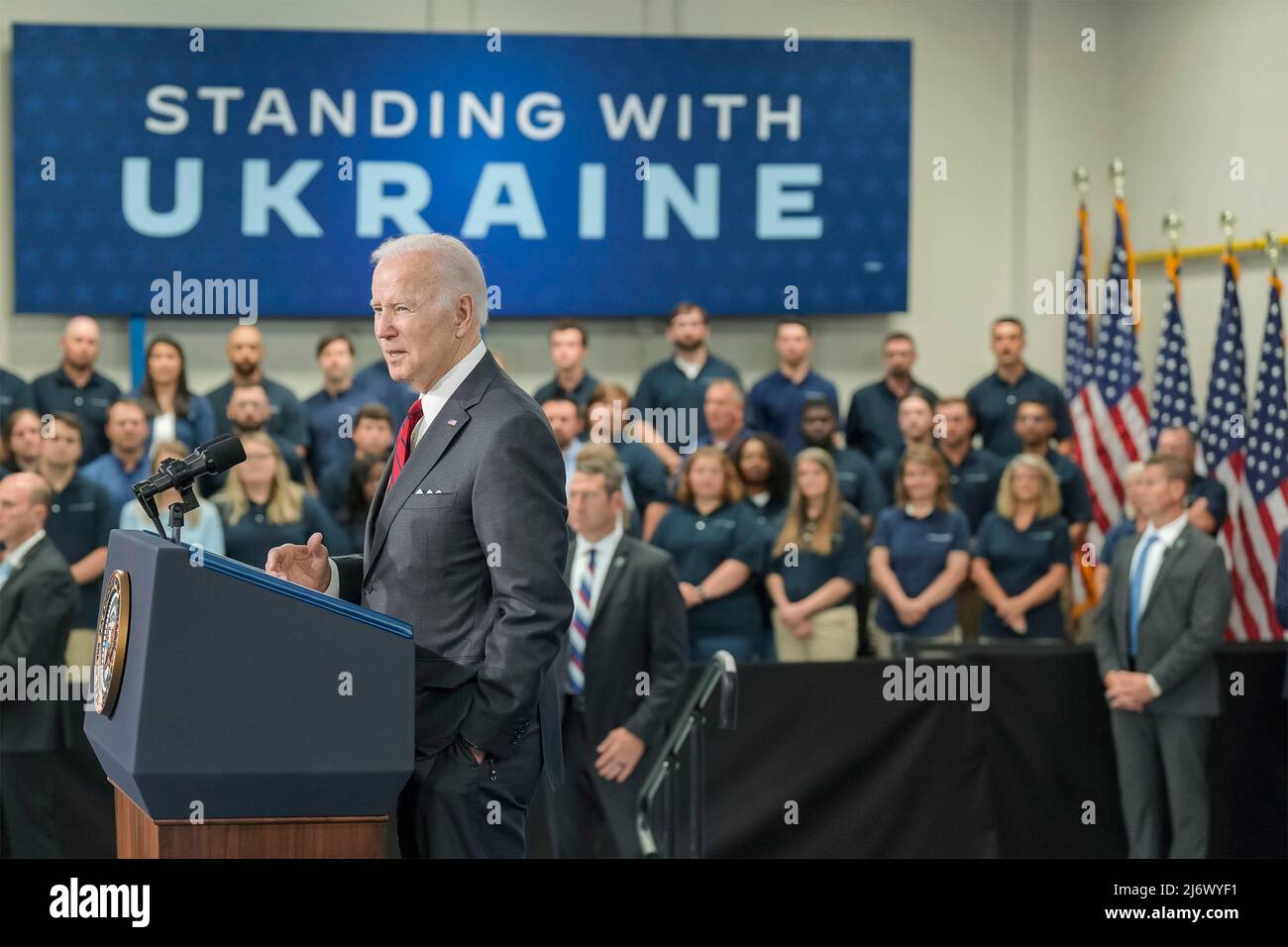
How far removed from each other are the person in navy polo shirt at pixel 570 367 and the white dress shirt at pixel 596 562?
3.00 metres

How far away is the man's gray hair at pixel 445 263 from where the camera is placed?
8.98 ft

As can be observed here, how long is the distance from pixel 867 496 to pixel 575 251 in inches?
123

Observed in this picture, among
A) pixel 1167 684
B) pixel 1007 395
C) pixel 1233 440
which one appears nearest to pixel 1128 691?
pixel 1167 684

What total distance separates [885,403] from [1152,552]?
→ 10.6 ft

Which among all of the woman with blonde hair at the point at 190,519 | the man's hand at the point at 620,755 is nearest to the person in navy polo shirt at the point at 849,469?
the man's hand at the point at 620,755

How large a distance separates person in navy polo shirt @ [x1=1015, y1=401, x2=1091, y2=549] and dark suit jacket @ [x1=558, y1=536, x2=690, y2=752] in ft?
11.4

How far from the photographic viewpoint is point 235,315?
427 inches

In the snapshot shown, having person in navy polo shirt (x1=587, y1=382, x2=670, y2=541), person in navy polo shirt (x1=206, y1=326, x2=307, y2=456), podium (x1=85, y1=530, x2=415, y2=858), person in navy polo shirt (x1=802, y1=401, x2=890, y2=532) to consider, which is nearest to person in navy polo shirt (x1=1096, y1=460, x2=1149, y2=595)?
person in navy polo shirt (x1=802, y1=401, x2=890, y2=532)

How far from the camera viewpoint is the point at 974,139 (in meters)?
11.5

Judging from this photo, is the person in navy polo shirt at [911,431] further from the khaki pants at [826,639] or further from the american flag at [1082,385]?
the khaki pants at [826,639]

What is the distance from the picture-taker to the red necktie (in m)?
2.86

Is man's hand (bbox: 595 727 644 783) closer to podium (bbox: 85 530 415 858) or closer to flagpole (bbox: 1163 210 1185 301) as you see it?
podium (bbox: 85 530 415 858)
